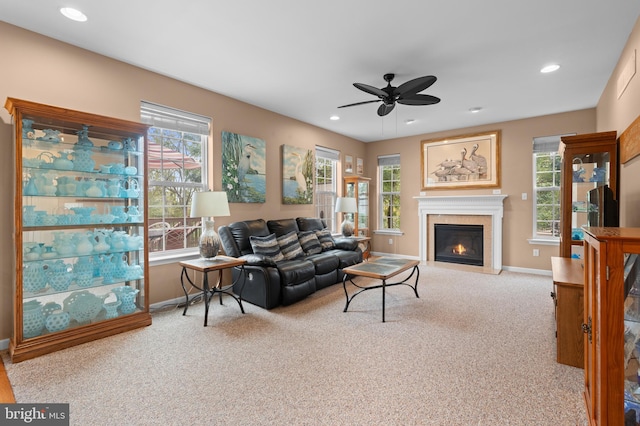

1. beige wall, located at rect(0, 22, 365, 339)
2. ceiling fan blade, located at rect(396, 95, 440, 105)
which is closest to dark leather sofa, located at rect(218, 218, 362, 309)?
beige wall, located at rect(0, 22, 365, 339)

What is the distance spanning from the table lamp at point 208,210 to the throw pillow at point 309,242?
1.54 metres

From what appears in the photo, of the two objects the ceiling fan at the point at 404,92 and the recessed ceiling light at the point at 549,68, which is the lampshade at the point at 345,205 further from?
the recessed ceiling light at the point at 549,68

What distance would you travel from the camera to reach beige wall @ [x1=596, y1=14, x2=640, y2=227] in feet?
8.30

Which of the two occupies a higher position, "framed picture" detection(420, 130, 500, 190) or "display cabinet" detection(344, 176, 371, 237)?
"framed picture" detection(420, 130, 500, 190)

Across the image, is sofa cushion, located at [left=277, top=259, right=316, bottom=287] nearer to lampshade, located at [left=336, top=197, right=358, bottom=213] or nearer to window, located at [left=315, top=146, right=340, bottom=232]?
lampshade, located at [left=336, top=197, right=358, bottom=213]

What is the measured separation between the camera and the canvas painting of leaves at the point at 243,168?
14.0 feet

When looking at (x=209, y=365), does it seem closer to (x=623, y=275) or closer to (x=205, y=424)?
(x=205, y=424)

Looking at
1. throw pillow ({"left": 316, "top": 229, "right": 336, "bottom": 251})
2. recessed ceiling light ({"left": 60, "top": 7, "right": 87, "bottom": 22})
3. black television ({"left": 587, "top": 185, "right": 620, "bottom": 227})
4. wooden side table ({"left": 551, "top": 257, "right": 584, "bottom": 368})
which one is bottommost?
wooden side table ({"left": 551, "top": 257, "right": 584, "bottom": 368})

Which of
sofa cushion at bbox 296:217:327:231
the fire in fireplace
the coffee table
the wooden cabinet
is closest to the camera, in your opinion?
the wooden cabinet

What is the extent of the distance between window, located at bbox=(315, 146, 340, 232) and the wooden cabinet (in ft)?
16.4

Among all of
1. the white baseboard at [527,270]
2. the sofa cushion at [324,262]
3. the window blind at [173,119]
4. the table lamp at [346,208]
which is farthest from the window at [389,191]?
the window blind at [173,119]

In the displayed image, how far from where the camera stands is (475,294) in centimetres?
413

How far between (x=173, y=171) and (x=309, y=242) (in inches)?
83.9

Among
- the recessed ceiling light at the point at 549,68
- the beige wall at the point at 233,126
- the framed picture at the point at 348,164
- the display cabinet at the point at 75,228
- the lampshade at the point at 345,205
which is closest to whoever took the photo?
the display cabinet at the point at 75,228
